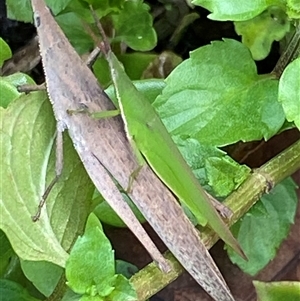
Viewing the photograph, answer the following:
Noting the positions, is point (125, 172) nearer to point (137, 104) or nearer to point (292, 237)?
point (137, 104)

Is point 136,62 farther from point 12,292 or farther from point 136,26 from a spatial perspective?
point 12,292

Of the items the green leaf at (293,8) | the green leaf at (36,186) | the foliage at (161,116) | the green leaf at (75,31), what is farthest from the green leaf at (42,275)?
the green leaf at (293,8)

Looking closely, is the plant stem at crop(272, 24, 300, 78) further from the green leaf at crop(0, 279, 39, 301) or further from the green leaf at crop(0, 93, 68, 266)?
the green leaf at crop(0, 279, 39, 301)

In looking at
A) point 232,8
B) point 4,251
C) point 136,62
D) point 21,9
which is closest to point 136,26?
point 136,62

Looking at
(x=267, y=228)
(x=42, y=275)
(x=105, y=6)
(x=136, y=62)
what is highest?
(x=105, y=6)

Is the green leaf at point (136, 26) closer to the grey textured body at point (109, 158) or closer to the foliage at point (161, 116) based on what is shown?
the foliage at point (161, 116)

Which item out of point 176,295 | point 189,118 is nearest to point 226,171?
point 189,118
